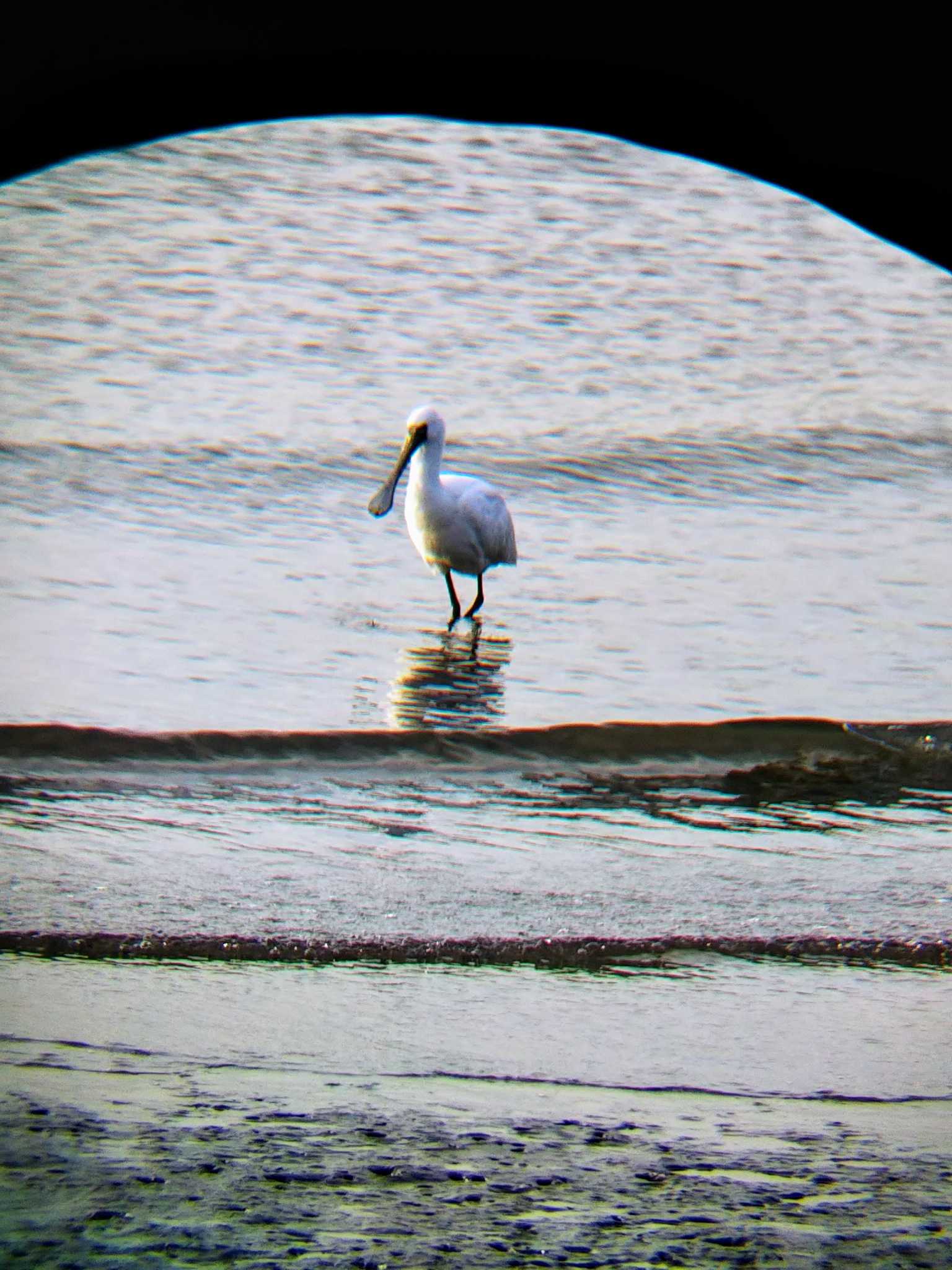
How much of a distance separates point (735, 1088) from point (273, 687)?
15.9 ft

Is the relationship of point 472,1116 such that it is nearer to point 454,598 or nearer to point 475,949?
point 475,949

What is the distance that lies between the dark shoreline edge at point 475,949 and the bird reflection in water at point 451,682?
119 inches

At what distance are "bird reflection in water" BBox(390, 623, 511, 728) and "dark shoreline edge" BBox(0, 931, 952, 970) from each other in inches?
119

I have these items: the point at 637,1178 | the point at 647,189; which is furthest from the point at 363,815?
the point at 647,189

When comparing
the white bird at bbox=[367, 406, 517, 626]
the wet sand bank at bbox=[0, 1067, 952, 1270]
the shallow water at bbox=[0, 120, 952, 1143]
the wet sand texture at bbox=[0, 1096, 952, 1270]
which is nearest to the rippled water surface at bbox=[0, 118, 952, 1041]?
the shallow water at bbox=[0, 120, 952, 1143]

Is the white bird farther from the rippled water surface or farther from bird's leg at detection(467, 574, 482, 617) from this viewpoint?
the rippled water surface

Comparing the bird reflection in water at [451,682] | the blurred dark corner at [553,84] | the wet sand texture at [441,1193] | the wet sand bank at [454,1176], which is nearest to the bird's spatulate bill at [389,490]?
the bird reflection in water at [451,682]

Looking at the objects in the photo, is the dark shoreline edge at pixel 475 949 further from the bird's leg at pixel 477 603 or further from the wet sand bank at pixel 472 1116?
the bird's leg at pixel 477 603

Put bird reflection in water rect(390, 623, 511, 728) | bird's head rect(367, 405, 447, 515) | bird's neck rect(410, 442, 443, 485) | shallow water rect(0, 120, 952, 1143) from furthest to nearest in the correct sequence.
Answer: bird's head rect(367, 405, 447, 515) → bird's neck rect(410, 442, 443, 485) → bird reflection in water rect(390, 623, 511, 728) → shallow water rect(0, 120, 952, 1143)

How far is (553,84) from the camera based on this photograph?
159 centimetres

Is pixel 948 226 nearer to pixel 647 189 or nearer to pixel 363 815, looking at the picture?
pixel 363 815

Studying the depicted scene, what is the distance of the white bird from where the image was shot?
1013 centimetres

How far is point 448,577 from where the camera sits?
10203mm

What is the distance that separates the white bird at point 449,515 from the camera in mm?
10133
